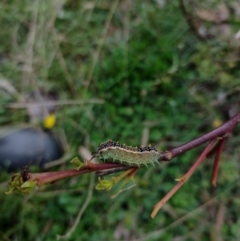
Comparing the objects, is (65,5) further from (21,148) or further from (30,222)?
(30,222)

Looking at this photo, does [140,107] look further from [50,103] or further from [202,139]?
[202,139]

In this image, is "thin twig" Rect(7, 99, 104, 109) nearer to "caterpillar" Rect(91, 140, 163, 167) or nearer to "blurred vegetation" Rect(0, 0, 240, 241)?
"blurred vegetation" Rect(0, 0, 240, 241)

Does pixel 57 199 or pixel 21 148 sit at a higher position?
pixel 21 148

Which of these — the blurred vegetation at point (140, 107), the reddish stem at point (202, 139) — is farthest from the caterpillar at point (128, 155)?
the blurred vegetation at point (140, 107)

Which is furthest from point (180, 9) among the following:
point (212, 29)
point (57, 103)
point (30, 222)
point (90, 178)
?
point (30, 222)

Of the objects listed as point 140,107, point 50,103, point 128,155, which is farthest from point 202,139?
point 50,103

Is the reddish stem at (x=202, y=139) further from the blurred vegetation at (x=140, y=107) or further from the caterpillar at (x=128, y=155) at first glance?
the blurred vegetation at (x=140, y=107)
